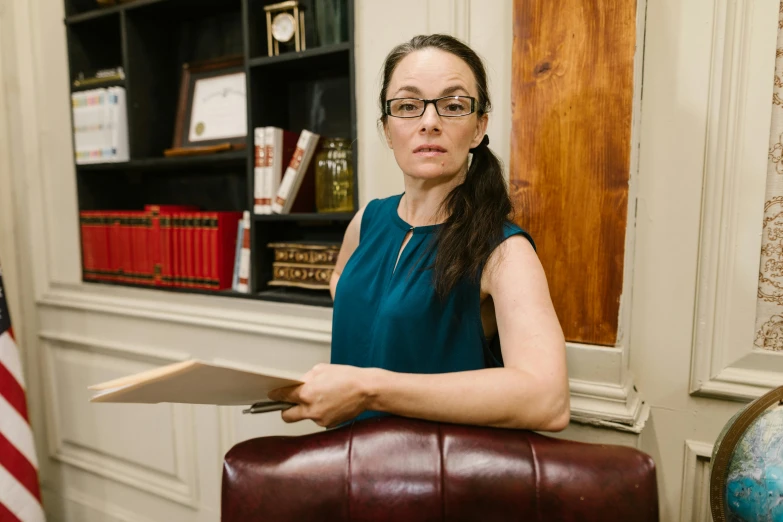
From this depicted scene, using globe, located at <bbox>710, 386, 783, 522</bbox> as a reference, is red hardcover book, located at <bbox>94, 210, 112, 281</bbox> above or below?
above

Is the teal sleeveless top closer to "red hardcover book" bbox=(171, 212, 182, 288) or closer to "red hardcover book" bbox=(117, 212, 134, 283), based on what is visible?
"red hardcover book" bbox=(171, 212, 182, 288)

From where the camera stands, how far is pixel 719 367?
46.3 inches

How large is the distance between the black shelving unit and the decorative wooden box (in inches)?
1.9

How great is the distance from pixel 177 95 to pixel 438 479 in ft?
6.74

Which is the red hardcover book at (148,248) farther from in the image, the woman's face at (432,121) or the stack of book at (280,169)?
the woman's face at (432,121)

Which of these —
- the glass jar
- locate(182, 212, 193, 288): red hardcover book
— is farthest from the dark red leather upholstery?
locate(182, 212, 193, 288): red hardcover book

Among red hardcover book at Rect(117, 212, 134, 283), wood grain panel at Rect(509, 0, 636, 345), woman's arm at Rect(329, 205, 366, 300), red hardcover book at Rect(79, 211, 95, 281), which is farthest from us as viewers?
red hardcover book at Rect(79, 211, 95, 281)

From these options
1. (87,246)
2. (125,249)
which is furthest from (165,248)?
(87,246)

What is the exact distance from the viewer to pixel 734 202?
113 centimetres

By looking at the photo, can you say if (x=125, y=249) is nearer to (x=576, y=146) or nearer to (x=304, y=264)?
(x=304, y=264)

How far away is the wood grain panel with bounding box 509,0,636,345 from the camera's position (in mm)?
1068

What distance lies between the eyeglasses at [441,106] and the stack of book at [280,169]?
65 centimetres

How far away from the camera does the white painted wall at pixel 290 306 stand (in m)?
1.14

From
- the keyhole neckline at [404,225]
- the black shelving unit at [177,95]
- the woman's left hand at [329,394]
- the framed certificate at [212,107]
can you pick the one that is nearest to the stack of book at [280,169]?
the black shelving unit at [177,95]
